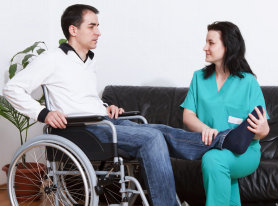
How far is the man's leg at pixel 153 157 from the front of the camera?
172 cm

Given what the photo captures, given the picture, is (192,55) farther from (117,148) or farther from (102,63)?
(117,148)

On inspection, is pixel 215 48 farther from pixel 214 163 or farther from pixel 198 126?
pixel 214 163

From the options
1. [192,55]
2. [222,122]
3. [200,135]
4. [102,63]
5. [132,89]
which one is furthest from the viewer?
[102,63]

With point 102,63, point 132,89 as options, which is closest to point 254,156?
point 132,89

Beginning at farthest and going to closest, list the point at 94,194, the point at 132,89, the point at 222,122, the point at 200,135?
1. the point at 132,89
2. the point at 222,122
3. the point at 200,135
4. the point at 94,194

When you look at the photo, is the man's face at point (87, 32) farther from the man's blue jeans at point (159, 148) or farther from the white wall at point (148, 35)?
the white wall at point (148, 35)

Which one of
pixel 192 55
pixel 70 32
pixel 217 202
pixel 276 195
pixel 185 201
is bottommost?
pixel 185 201

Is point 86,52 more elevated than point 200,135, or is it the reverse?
point 86,52

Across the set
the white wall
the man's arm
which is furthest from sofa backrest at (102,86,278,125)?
the man's arm

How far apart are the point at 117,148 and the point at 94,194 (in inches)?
8.5

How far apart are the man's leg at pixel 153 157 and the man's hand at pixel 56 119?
0.18 m

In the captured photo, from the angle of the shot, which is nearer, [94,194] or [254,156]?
[94,194]

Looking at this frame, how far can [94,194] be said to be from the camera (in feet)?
5.61

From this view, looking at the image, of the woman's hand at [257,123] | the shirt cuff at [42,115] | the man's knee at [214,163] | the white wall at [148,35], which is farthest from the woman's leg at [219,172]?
the white wall at [148,35]
